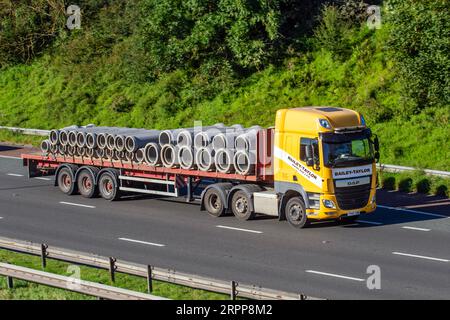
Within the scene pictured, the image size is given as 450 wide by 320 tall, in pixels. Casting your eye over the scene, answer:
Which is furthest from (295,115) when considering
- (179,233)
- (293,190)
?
(179,233)

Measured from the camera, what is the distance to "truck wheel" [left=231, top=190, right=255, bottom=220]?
2542cm

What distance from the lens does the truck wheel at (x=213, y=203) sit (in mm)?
26000

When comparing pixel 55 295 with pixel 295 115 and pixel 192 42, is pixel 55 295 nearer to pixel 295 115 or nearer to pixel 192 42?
pixel 295 115

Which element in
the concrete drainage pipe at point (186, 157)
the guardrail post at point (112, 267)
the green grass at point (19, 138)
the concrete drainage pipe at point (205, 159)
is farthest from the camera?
the green grass at point (19, 138)

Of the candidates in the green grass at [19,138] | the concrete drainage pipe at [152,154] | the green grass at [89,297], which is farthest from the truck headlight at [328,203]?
the green grass at [19,138]

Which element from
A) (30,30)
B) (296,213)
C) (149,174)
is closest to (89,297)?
(296,213)

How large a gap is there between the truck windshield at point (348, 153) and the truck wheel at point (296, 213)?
4.87 feet

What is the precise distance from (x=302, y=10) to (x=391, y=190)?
15.0 m

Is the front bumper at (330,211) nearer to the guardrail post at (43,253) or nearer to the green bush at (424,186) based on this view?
the green bush at (424,186)

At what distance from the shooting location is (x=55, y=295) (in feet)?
57.2

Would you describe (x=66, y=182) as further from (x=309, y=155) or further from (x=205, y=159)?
(x=309, y=155)

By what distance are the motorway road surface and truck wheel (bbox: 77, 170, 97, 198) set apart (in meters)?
0.30

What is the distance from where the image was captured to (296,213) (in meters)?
24.5

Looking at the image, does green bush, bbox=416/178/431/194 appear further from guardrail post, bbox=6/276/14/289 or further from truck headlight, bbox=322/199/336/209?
guardrail post, bbox=6/276/14/289
